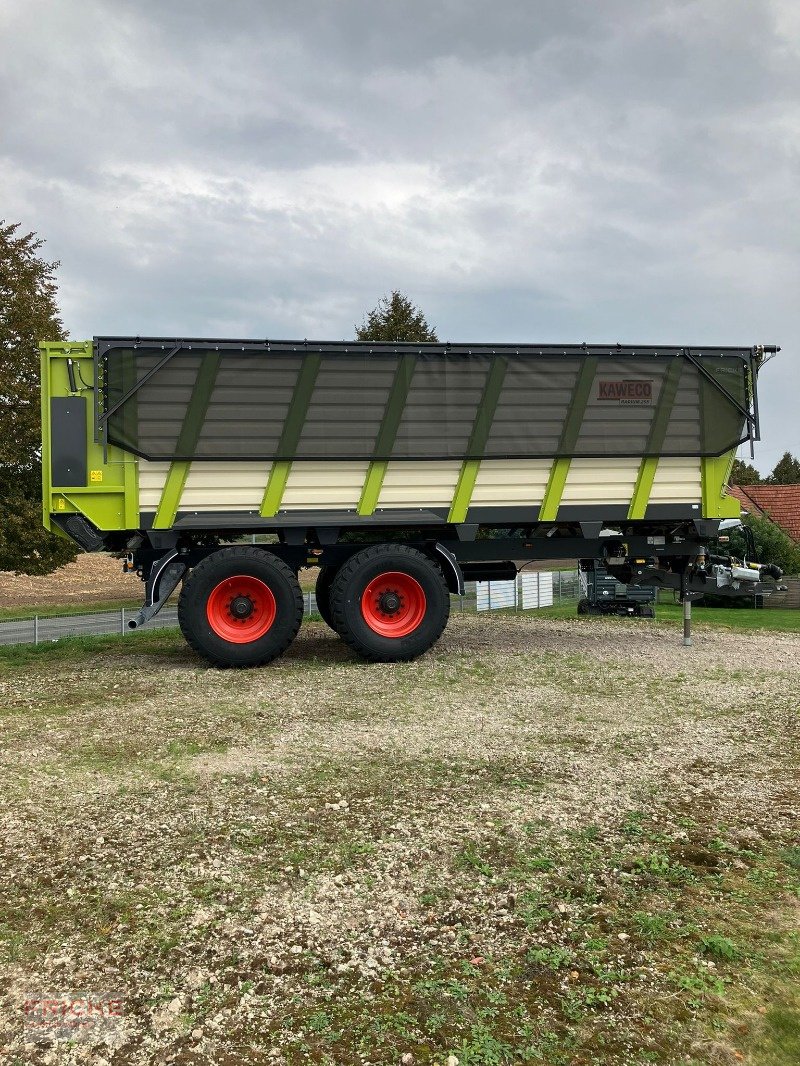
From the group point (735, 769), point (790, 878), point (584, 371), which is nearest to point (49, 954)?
point (790, 878)

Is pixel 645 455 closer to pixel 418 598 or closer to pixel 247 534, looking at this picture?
pixel 418 598

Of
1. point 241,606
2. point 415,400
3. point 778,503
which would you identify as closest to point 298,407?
point 415,400

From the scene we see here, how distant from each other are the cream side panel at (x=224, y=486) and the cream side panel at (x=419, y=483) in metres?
1.37

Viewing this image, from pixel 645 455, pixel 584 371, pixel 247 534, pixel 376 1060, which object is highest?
pixel 584 371

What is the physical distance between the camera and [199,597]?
8172 mm

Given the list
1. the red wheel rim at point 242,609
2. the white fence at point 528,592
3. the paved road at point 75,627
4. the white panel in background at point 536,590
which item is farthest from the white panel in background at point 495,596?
the red wheel rim at point 242,609

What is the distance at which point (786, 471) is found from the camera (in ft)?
190

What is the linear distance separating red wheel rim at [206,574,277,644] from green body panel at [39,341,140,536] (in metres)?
1.23

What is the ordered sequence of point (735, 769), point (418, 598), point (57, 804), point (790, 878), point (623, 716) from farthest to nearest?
point (418, 598)
point (623, 716)
point (735, 769)
point (57, 804)
point (790, 878)

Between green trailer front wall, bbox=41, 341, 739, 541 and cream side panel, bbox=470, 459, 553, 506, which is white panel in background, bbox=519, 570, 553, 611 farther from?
cream side panel, bbox=470, 459, 553, 506

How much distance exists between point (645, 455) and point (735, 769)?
4695 mm

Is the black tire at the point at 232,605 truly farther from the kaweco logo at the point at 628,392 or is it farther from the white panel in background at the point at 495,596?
the white panel in background at the point at 495,596

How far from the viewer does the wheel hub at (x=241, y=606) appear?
8.33 m

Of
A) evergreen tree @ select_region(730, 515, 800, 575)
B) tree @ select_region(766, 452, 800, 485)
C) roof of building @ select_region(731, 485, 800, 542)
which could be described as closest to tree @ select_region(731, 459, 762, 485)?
tree @ select_region(766, 452, 800, 485)
